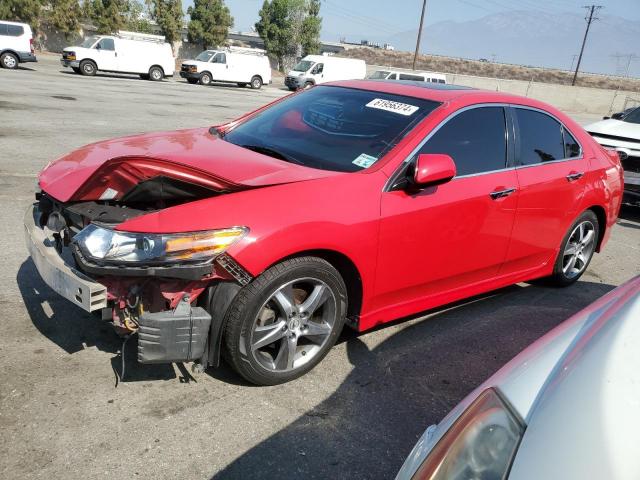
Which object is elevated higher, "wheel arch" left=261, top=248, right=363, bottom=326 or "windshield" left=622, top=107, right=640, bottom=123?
"windshield" left=622, top=107, right=640, bottom=123

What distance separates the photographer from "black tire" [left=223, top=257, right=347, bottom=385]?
280 centimetres

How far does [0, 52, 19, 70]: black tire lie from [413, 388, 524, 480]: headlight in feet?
87.6

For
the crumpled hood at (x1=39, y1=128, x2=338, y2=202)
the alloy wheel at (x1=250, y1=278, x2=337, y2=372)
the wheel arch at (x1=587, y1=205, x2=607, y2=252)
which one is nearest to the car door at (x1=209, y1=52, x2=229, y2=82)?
the wheel arch at (x1=587, y1=205, x2=607, y2=252)

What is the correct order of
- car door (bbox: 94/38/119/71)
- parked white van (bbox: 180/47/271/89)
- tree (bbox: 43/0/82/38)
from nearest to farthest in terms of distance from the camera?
1. car door (bbox: 94/38/119/71)
2. parked white van (bbox: 180/47/271/89)
3. tree (bbox: 43/0/82/38)

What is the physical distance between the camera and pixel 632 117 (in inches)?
391

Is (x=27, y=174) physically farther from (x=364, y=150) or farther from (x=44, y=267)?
(x=364, y=150)

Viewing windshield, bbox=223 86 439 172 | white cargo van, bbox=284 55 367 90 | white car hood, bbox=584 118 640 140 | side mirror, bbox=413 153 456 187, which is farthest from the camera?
white cargo van, bbox=284 55 367 90

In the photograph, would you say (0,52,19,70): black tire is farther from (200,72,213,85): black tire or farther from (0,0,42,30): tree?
(0,0,42,30): tree

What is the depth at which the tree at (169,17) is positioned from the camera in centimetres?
4472

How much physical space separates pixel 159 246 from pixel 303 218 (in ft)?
2.40

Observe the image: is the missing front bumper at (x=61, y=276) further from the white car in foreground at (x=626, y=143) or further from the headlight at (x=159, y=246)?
the white car in foreground at (x=626, y=143)

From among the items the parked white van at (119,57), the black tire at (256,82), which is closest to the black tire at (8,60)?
the parked white van at (119,57)

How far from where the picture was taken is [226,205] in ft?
9.19

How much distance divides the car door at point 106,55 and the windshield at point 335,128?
25302 mm
